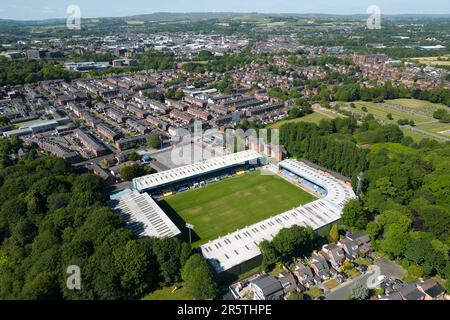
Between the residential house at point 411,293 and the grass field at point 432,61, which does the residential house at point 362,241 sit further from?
the grass field at point 432,61

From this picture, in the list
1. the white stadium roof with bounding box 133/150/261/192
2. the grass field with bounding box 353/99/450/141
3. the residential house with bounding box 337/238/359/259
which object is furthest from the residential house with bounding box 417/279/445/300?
the grass field with bounding box 353/99/450/141

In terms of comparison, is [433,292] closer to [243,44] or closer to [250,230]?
[250,230]

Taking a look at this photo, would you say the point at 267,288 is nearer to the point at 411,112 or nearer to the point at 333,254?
the point at 333,254

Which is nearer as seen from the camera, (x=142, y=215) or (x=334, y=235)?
(x=334, y=235)

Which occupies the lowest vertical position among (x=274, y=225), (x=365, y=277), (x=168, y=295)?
(x=168, y=295)

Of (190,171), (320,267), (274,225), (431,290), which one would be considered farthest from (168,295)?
(431,290)

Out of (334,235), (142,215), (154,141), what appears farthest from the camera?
(154,141)
